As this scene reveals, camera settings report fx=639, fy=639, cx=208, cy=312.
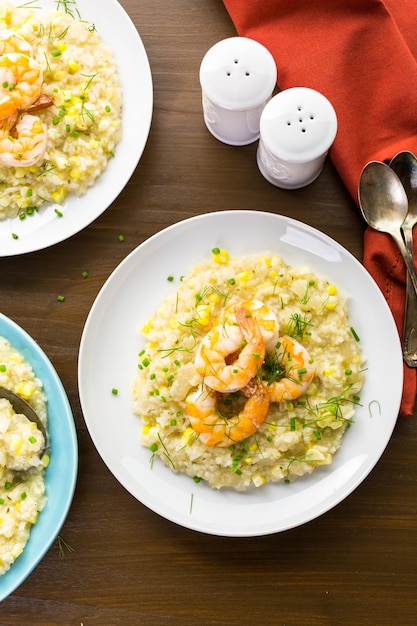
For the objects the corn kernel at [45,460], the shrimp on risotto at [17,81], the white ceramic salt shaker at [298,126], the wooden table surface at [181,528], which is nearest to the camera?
the white ceramic salt shaker at [298,126]

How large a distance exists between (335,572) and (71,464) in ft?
4.26

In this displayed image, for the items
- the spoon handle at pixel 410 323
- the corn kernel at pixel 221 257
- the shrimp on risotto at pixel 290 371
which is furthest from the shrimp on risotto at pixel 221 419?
the spoon handle at pixel 410 323

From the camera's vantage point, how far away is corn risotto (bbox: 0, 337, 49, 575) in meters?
2.70

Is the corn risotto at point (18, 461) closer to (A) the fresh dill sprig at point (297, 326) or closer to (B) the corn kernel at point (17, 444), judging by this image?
(B) the corn kernel at point (17, 444)

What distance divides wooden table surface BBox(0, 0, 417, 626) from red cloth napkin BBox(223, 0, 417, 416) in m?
0.14

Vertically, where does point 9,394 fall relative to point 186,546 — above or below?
above

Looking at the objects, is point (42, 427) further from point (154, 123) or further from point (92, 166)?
point (154, 123)

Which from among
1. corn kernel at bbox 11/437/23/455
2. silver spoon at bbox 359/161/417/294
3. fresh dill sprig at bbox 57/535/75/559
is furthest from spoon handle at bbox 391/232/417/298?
fresh dill sprig at bbox 57/535/75/559

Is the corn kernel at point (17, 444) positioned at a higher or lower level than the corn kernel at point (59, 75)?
lower

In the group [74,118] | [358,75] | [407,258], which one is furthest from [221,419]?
[358,75]

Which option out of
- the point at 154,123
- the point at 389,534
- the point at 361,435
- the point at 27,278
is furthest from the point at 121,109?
the point at 389,534

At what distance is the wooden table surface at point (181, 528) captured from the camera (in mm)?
2916

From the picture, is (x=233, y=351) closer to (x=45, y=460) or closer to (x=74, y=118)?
(x=45, y=460)

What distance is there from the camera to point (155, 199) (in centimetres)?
299
